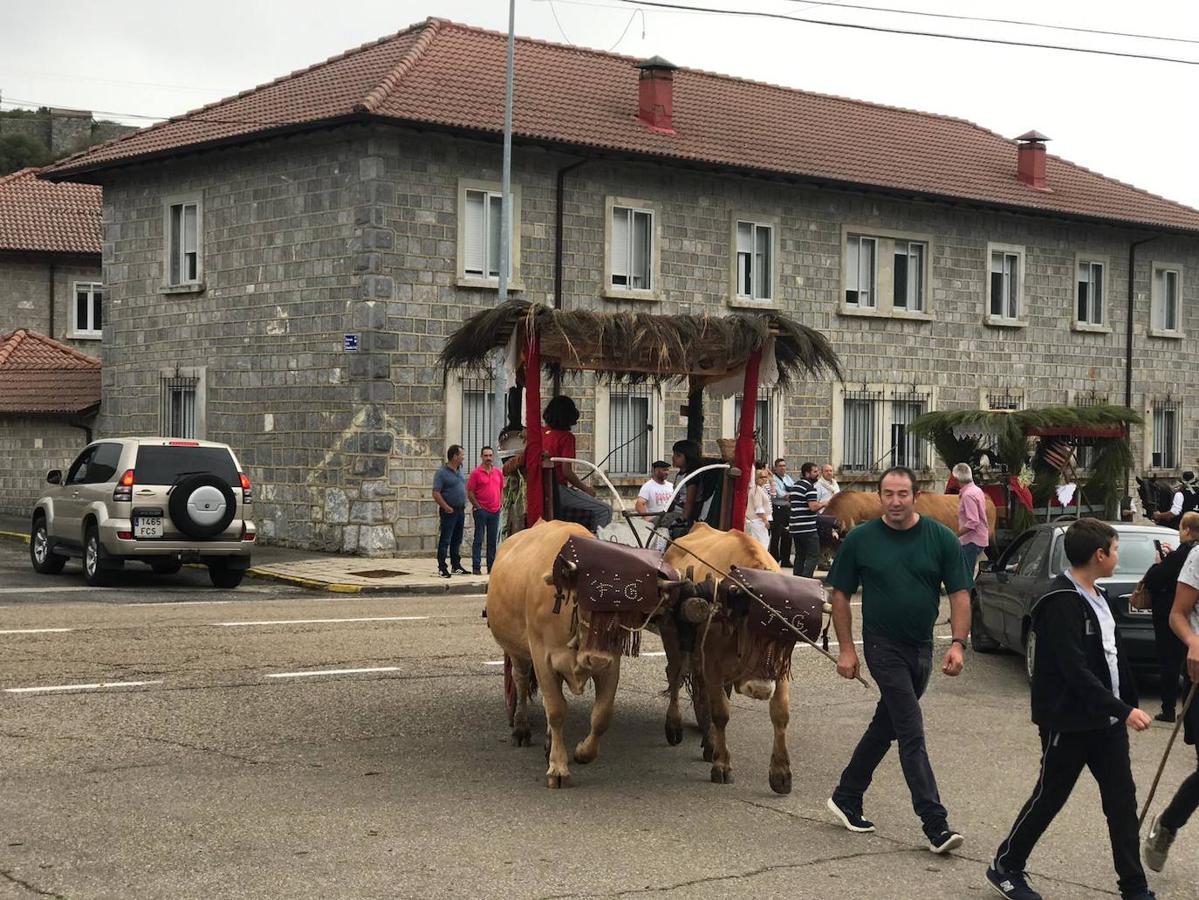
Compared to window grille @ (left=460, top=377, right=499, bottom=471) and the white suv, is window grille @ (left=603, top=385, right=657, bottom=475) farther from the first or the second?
the white suv

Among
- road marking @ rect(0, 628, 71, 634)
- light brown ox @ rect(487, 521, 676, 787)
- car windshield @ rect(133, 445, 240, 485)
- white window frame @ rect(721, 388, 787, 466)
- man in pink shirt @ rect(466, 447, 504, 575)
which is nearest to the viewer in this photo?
light brown ox @ rect(487, 521, 676, 787)

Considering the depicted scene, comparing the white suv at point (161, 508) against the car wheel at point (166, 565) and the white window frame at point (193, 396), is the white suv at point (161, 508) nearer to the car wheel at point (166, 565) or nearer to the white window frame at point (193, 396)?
the car wheel at point (166, 565)

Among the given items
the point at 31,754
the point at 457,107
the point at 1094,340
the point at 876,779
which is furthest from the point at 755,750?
the point at 1094,340

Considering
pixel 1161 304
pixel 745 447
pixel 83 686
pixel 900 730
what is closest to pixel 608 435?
pixel 1161 304

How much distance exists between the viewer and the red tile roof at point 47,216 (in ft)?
142

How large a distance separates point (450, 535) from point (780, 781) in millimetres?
14428

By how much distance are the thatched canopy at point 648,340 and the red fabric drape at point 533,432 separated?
0.35ft

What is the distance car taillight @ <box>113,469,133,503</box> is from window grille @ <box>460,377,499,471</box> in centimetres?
715

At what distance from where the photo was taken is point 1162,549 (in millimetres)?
11664

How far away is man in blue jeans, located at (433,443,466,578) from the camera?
2283cm

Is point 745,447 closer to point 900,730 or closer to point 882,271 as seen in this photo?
point 900,730

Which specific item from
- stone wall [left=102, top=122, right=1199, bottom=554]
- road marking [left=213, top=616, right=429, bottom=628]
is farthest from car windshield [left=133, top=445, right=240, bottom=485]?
stone wall [left=102, top=122, right=1199, bottom=554]

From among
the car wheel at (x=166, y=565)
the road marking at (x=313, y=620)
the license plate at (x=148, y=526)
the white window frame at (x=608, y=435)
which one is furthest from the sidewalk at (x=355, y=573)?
the road marking at (x=313, y=620)

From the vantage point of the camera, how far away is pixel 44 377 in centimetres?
3391
